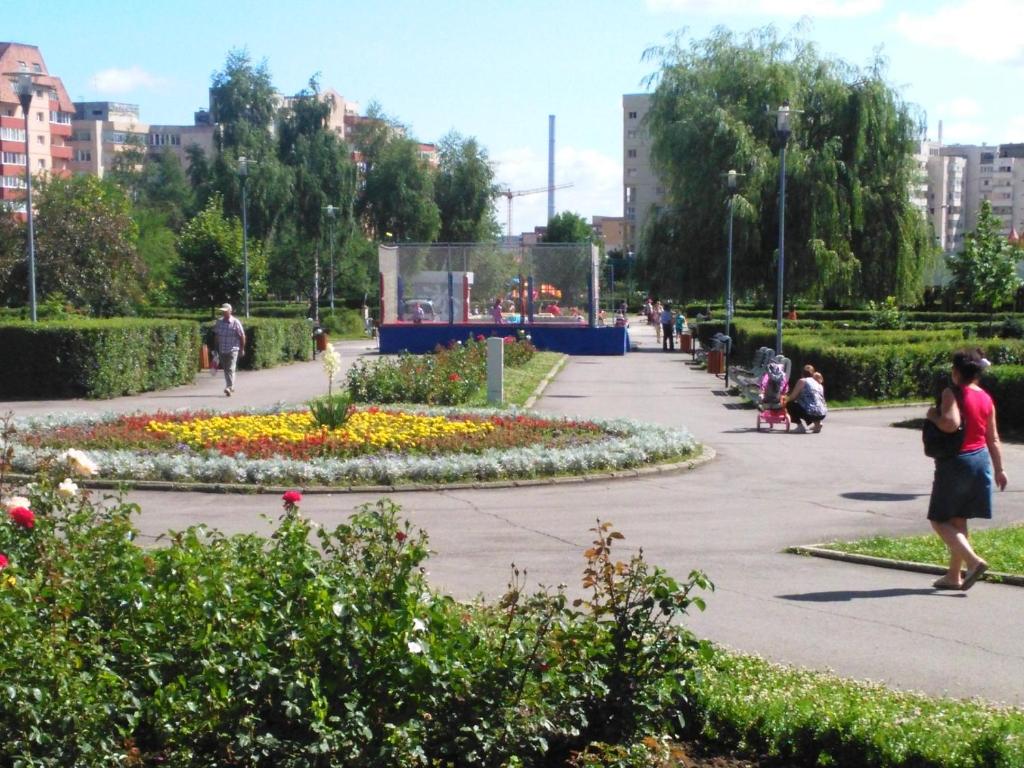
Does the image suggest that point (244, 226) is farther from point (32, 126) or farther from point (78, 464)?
point (32, 126)

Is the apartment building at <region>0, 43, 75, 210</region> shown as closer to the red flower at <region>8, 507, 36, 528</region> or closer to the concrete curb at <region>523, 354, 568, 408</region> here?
the concrete curb at <region>523, 354, 568, 408</region>

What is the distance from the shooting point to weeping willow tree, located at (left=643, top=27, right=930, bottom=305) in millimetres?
45344

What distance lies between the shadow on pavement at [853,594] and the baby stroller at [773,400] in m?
11.5

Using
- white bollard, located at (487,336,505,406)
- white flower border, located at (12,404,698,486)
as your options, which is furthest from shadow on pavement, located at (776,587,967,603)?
white bollard, located at (487,336,505,406)

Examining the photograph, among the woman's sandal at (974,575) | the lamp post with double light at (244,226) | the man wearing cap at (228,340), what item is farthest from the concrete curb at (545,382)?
the woman's sandal at (974,575)

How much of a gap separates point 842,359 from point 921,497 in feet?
41.3

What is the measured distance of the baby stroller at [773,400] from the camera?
68.8ft

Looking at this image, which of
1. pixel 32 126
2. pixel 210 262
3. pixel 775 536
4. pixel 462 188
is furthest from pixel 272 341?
pixel 32 126

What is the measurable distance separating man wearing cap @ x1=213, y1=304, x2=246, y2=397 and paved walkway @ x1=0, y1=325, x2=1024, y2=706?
930 cm

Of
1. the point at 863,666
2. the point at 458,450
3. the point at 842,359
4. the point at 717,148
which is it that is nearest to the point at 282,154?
the point at 717,148

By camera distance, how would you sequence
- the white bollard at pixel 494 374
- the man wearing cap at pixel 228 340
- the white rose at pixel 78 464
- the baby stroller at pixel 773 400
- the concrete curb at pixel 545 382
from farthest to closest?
the concrete curb at pixel 545 382, the man wearing cap at pixel 228 340, the white bollard at pixel 494 374, the baby stroller at pixel 773 400, the white rose at pixel 78 464

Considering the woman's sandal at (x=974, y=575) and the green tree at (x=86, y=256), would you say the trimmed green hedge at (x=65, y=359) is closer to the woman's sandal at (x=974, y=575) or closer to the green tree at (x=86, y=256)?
the green tree at (x=86, y=256)

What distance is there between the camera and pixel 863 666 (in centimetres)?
719

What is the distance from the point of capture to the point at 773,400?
2194 centimetres
